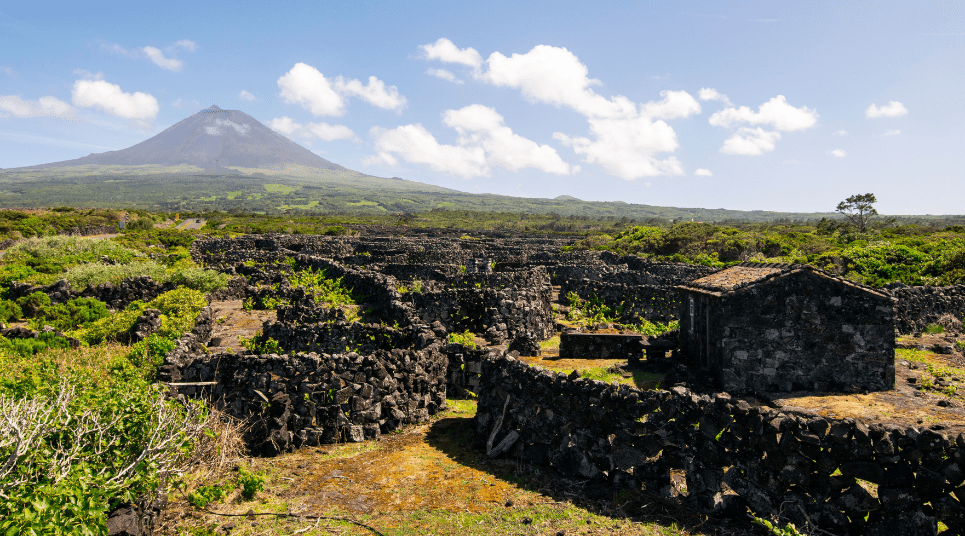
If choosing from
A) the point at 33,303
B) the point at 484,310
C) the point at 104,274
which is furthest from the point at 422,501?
the point at 104,274

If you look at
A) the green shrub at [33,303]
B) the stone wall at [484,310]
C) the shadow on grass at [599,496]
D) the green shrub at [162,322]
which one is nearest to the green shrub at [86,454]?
the shadow on grass at [599,496]

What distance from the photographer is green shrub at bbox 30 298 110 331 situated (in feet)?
A: 64.4

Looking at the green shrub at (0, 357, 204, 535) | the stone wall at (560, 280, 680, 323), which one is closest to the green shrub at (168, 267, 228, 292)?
the stone wall at (560, 280, 680, 323)

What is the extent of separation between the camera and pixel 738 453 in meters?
7.21

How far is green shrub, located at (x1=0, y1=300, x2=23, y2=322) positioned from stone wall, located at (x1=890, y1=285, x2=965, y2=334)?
38039 millimetres

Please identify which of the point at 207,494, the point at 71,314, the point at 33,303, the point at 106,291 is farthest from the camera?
the point at 106,291

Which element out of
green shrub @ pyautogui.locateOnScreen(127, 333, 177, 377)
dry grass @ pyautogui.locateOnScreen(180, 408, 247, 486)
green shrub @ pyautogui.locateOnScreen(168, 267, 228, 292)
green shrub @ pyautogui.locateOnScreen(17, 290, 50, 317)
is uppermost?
green shrub @ pyautogui.locateOnScreen(168, 267, 228, 292)

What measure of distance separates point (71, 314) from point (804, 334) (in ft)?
89.5

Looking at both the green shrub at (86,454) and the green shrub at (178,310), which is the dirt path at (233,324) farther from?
the green shrub at (86,454)

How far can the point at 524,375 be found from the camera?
9617 mm

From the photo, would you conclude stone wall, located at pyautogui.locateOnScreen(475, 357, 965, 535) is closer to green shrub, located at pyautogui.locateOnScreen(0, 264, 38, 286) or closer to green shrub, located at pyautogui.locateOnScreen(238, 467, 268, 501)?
green shrub, located at pyautogui.locateOnScreen(238, 467, 268, 501)

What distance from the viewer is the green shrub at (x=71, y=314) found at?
19625 millimetres

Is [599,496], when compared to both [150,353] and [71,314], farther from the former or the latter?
[71,314]

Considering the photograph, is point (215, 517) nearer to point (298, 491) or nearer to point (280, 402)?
point (298, 491)
